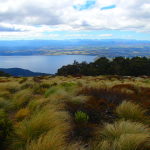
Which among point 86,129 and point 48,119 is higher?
point 48,119

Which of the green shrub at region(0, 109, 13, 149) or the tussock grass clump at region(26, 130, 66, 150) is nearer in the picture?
the tussock grass clump at region(26, 130, 66, 150)

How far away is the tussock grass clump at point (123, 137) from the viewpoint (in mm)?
3879

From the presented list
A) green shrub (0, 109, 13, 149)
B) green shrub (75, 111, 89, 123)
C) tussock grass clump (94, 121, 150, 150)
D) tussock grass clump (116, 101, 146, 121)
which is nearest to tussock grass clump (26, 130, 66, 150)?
tussock grass clump (94, 121, 150, 150)

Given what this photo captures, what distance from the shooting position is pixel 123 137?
4.09 m

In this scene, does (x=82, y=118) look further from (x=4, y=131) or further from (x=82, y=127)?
(x=4, y=131)

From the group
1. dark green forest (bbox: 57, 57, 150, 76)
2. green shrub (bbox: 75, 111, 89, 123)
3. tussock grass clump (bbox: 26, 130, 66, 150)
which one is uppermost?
tussock grass clump (bbox: 26, 130, 66, 150)

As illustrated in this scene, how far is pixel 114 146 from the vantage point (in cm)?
385

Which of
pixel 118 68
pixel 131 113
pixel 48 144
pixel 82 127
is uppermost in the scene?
pixel 48 144

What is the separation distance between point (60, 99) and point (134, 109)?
110 inches

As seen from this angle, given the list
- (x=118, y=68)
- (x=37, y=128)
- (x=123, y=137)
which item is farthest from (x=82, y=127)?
(x=118, y=68)

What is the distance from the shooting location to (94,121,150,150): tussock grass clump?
3.88m

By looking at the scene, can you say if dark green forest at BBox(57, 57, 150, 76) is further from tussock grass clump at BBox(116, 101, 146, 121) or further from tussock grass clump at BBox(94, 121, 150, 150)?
tussock grass clump at BBox(94, 121, 150, 150)

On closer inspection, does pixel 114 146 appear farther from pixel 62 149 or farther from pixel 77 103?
pixel 77 103

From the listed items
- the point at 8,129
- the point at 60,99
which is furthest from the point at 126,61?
the point at 8,129
